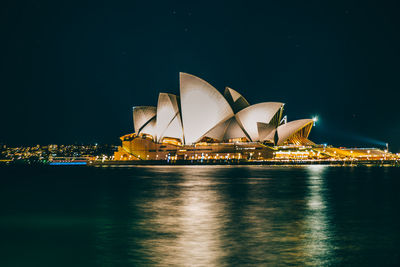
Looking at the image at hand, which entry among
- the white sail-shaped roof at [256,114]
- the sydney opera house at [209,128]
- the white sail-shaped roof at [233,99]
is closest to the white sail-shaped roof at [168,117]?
the sydney opera house at [209,128]

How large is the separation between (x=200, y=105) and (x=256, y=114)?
1006cm

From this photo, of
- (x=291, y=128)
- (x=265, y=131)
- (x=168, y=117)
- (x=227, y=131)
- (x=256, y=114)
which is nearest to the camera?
(x=256, y=114)

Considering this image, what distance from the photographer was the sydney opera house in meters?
69.8

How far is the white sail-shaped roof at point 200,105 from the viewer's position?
225 ft

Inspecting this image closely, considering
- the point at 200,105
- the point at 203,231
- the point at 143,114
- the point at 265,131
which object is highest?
the point at 200,105

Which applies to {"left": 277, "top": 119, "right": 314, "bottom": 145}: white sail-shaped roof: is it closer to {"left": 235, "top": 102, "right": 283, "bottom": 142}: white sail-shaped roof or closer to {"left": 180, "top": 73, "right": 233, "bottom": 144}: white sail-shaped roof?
{"left": 235, "top": 102, "right": 283, "bottom": 142}: white sail-shaped roof

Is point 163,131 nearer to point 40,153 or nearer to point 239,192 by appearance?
point 239,192

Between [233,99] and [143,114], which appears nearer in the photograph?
[233,99]

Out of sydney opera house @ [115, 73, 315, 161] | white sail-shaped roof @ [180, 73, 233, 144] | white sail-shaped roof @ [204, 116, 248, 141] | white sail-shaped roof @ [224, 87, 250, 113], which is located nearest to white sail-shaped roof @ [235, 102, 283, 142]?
sydney opera house @ [115, 73, 315, 161]

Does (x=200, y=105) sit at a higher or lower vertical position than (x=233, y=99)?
lower

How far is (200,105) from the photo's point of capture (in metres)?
69.6

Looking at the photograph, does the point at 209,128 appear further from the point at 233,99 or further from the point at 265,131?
the point at 265,131

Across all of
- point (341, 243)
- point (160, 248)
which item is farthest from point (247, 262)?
point (341, 243)

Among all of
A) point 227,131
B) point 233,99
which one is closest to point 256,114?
point 233,99
